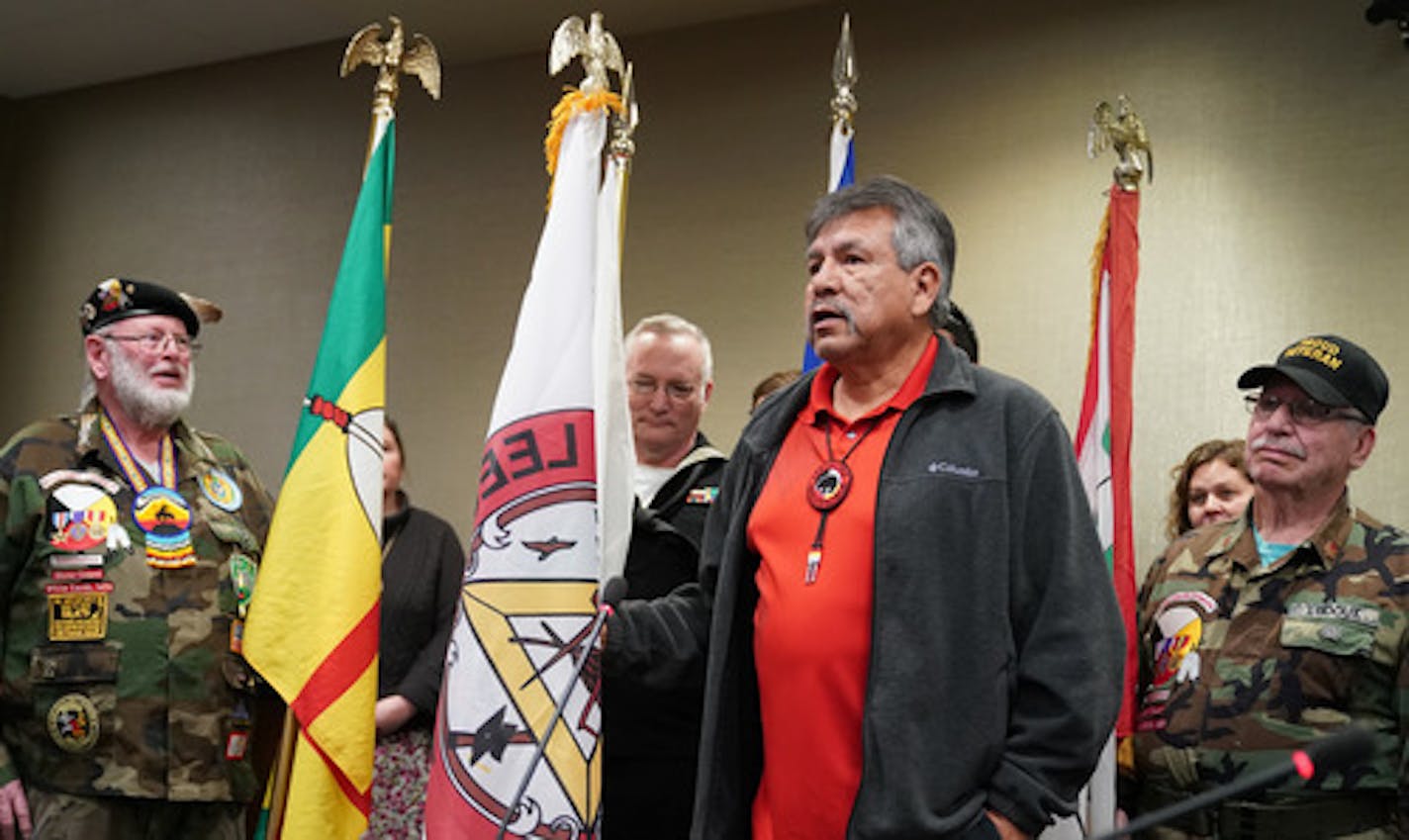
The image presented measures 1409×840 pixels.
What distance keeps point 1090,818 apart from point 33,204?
578 cm

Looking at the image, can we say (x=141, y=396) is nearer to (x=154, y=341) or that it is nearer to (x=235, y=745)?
(x=154, y=341)

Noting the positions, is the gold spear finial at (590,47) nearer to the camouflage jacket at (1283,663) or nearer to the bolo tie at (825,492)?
the bolo tie at (825,492)

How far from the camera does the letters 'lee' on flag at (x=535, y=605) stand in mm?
2279

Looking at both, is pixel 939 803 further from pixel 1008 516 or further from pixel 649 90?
pixel 649 90

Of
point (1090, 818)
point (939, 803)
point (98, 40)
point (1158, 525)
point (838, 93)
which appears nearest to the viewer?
point (939, 803)

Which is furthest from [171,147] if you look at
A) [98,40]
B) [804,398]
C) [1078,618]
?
[1078,618]

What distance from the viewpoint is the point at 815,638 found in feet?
6.59

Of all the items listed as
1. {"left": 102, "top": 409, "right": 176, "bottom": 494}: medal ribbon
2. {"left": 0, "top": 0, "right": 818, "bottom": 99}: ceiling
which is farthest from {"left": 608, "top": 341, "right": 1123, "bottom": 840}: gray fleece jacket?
{"left": 0, "top": 0, "right": 818, "bottom": 99}: ceiling

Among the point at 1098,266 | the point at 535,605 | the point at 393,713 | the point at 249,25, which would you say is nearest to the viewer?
the point at 535,605

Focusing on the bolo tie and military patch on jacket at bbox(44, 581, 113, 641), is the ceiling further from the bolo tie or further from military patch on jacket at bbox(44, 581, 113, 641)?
the bolo tie

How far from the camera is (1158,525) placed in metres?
4.66


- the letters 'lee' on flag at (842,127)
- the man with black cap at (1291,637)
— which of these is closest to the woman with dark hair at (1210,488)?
the man with black cap at (1291,637)

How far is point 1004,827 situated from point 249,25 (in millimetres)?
5116

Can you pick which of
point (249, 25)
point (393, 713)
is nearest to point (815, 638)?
point (393, 713)
